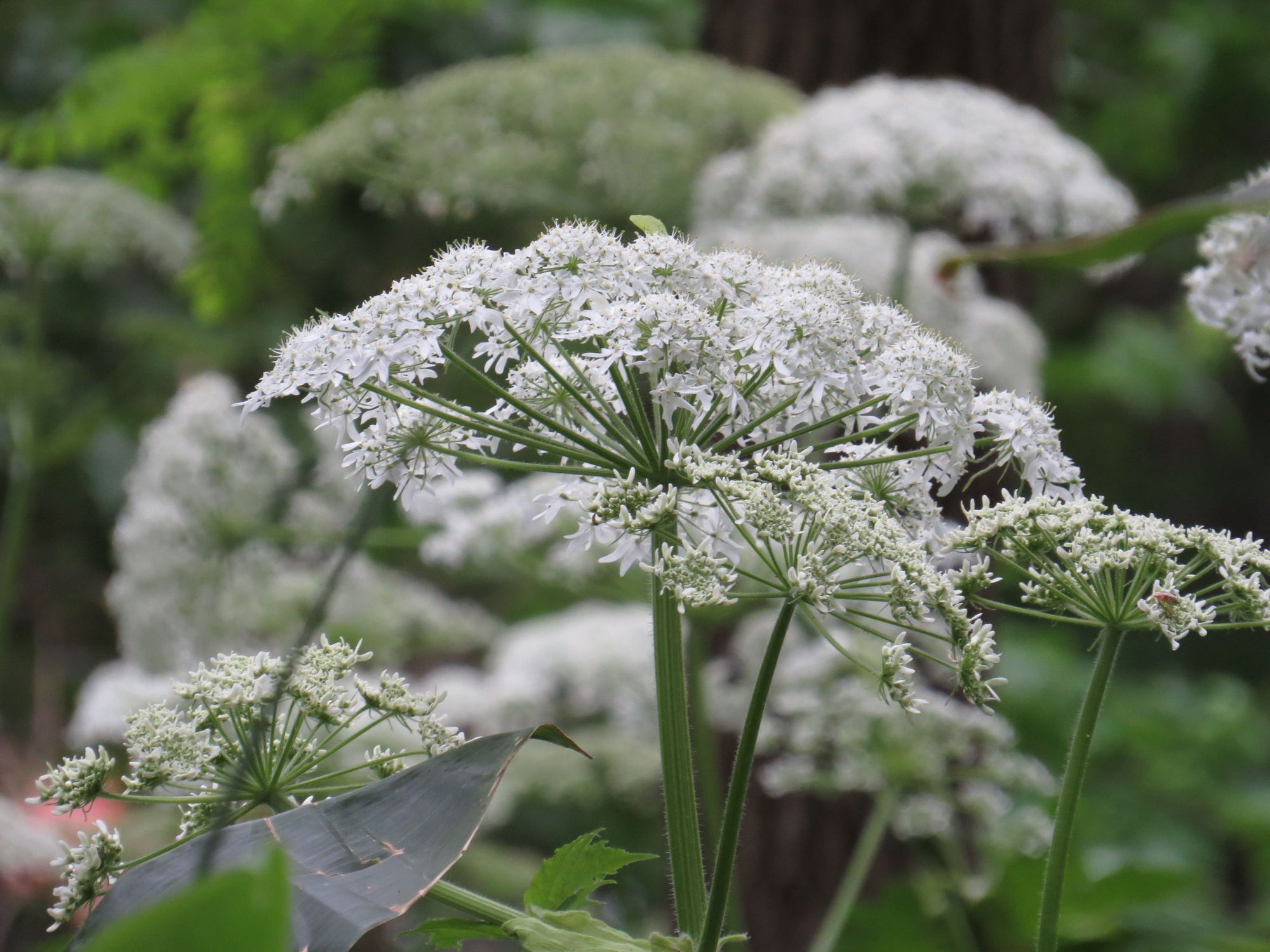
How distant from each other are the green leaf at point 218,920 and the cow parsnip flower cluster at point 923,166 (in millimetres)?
2046

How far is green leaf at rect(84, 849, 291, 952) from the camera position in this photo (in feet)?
1.22

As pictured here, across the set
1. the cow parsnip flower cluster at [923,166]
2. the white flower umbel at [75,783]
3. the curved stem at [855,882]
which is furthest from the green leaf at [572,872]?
the cow parsnip flower cluster at [923,166]

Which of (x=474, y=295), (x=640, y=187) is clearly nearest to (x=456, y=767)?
(x=474, y=295)

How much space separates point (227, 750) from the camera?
727 millimetres

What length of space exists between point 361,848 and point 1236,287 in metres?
0.78

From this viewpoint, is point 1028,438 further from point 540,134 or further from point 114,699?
point 114,699

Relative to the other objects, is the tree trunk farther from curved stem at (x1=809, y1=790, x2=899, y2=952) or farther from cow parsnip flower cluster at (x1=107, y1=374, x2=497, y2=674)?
cow parsnip flower cluster at (x1=107, y1=374, x2=497, y2=674)

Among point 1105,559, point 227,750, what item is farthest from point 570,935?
point 1105,559

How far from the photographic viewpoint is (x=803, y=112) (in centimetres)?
243

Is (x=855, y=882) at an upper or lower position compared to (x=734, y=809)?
lower

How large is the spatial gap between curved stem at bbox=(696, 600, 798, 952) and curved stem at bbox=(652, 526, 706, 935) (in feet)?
0.24

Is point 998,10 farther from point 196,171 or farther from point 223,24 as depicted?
point 196,171

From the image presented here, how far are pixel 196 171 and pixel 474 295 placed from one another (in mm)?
4066

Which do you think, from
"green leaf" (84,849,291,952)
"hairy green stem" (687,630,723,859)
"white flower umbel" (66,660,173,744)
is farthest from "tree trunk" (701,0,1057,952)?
"green leaf" (84,849,291,952)
